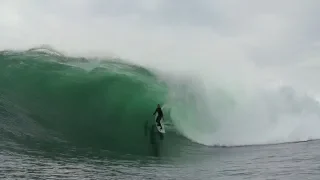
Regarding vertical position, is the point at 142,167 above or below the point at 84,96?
below

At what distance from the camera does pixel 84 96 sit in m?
15.8

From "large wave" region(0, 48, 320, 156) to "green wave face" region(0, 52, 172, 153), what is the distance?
0.11 feet

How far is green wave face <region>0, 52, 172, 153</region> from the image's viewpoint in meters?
12.8

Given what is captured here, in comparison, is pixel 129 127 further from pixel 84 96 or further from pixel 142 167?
pixel 142 167

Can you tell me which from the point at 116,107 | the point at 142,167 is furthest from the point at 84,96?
the point at 142,167

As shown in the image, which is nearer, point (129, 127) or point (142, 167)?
point (142, 167)

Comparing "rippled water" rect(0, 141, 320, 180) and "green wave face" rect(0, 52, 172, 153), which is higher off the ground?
"green wave face" rect(0, 52, 172, 153)

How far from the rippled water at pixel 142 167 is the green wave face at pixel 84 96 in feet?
5.51

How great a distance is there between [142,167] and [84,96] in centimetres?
728

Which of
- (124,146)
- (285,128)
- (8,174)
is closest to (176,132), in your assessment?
(124,146)

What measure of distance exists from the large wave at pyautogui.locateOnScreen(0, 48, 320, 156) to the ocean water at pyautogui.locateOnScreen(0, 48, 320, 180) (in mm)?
45

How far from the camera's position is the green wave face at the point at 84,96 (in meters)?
12.8

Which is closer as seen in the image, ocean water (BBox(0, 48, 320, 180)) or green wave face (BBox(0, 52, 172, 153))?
ocean water (BBox(0, 48, 320, 180))

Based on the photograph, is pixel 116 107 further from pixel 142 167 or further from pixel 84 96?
pixel 142 167
